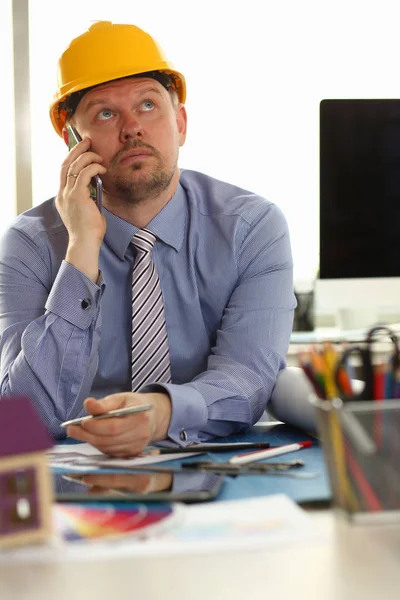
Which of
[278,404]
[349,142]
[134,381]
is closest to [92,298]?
[134,381]

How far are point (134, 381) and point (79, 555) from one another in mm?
1088

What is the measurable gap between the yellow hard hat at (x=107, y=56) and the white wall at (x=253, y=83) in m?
1.32

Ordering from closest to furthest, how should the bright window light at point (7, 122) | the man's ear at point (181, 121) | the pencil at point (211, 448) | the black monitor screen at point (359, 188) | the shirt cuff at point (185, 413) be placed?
the pencil at point (211, 448) < the shirt cuff at point (185, 413) < the black monitor screen at point (359, 188) < the man's ear at point (181, 121) < the bright window light at point (7, 122)

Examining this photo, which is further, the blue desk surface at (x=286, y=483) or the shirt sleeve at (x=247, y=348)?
the shirt sleeve at (x=247, y=348)

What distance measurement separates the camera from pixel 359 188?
1.77m

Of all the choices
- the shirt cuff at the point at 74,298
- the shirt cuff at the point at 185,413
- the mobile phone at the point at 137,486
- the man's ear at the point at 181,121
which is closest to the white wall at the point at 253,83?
the man's ear at the point at 181,121

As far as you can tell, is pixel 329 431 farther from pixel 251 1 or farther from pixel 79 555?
pixel 251 1

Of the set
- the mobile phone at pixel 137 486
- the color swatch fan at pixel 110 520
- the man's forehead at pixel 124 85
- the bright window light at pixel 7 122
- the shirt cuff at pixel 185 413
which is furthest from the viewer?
the bright window light at pixel 7 122

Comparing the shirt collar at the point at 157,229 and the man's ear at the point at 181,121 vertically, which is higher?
A: the man's ear at the point at 181,121

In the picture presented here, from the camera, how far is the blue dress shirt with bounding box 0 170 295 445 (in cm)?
178

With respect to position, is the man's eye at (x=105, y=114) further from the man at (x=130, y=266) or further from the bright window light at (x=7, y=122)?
the bright window light at (x=7, y=122)

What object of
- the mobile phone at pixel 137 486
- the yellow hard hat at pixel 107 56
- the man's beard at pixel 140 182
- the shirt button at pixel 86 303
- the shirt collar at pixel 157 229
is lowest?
the mobile phone at pixel 137 486

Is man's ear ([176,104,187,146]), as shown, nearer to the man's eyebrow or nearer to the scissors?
the man's eyebrow

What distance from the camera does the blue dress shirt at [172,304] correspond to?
178cm
